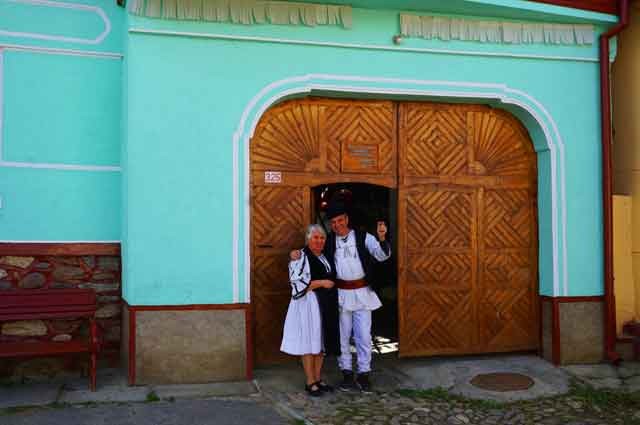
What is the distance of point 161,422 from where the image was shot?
4.82 m

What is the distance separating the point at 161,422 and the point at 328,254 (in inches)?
82.8

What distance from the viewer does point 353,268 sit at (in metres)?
5.86

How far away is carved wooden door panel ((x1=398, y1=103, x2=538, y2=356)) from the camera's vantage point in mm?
6746

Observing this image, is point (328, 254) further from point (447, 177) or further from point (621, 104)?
point (621, 104)

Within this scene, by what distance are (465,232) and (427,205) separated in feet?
1.76


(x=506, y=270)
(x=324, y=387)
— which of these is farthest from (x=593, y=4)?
(x=324, y=387)

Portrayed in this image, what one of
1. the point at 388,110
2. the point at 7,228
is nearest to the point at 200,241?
the point at 7,228

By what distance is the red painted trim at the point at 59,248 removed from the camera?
5.92 m

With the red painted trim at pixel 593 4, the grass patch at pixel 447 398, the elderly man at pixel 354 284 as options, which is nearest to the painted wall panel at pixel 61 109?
the elderly man at pixel 354 284

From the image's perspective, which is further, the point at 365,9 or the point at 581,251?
the point at 581,251

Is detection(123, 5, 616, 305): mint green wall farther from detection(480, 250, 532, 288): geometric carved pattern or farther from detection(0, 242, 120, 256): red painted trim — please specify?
detection(480, 250, 532, 288): geometric carved pattern

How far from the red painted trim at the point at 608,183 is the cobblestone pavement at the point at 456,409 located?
3.16 ft

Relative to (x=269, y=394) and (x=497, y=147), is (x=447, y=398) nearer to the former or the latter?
(x=269, y=394)

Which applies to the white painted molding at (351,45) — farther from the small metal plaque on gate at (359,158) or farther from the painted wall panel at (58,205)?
the painted wall panel at (58,205)
